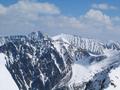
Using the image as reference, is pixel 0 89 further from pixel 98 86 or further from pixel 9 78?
pixel 98 86

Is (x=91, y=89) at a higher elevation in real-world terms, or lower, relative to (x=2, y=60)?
lower

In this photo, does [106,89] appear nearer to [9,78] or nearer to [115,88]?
[115,88]

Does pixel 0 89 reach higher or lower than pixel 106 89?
higher

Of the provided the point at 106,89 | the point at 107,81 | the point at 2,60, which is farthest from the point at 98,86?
the point at 2,60

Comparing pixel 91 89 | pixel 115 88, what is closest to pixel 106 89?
pixel 115 88

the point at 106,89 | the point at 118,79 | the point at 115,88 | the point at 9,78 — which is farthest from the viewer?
the point at 118,79

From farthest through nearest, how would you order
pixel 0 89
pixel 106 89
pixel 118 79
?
pixel 118 79 < pixel 106 89 < pixel 0 89

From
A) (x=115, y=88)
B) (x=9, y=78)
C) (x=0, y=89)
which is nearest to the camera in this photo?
(x=0, y=89)

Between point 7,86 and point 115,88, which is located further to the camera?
point 115,88

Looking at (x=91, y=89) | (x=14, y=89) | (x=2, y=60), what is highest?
(x=2, y=60)

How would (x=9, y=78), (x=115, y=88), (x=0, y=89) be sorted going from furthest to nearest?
(x=115, y=88) → (x=9, y=78) → (x=0, y=89)
